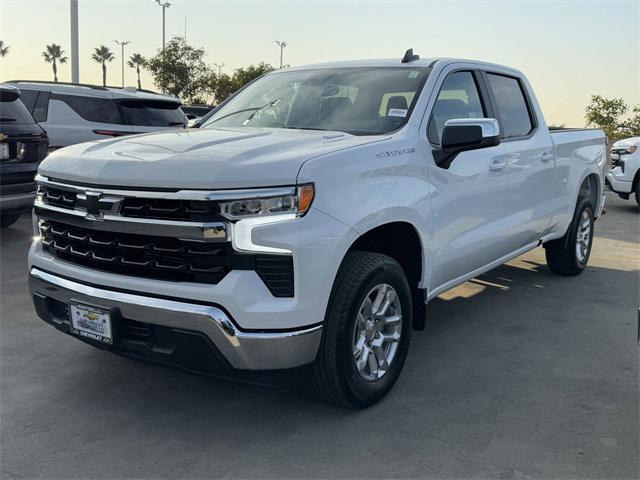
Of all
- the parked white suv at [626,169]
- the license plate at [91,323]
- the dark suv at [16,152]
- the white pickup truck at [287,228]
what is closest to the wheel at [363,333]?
the white pickup truck at [287,228]

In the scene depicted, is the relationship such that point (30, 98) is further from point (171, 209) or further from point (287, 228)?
point (287, 228)

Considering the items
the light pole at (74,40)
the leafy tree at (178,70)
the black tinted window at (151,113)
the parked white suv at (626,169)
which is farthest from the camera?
the leafy tree at (178,70)

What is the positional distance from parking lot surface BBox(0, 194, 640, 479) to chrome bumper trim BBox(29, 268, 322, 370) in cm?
37

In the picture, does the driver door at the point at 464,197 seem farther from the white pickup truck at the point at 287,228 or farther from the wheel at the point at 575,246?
the wheel at the point at 575,246

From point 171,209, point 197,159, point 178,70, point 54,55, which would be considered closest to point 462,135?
point 197,159

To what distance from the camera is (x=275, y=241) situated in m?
2.77

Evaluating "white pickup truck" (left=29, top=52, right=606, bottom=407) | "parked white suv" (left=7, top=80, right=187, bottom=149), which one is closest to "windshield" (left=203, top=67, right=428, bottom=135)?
"white pickup truck" (left=29, top=52, right=606, bottom=407)

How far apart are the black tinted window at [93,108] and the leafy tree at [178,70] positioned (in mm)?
36616

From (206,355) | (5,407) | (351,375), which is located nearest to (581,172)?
(351,375)

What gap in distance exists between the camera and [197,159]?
290 centimetres

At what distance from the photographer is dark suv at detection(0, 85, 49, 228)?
21.7 feet

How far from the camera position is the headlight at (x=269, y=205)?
2777 millimetres

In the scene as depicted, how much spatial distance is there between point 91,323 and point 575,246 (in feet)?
15.5

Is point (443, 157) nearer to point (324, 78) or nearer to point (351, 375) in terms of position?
point (324, 78)
